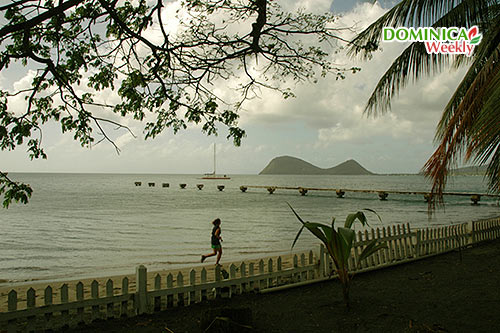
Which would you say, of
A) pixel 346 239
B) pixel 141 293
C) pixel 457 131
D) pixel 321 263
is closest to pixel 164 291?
pixel 141 293

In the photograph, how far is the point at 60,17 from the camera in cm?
438

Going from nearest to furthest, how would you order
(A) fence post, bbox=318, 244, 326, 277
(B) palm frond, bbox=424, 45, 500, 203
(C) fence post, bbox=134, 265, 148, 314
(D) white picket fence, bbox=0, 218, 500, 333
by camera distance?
(B) palm frond, bbox=424, 45, 500, 203 → (D) white picket fence, bbox=0, 218, 500, 333 → (C) fence post, bbox=134, 265, 148, 314 → (A) fence post, bbox=318, 244, 326, 277

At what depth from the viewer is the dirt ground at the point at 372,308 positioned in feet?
14.0

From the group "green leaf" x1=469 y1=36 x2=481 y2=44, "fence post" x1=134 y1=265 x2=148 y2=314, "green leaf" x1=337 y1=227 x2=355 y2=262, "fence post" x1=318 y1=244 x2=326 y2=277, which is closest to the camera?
"green leaf" x1=337 y1=227 x2=355 y2=262

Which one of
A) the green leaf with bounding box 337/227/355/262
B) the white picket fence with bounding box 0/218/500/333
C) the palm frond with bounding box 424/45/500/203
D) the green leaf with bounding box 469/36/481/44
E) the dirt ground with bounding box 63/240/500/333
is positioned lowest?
the dirt ground with bounding box 63/240/500/333

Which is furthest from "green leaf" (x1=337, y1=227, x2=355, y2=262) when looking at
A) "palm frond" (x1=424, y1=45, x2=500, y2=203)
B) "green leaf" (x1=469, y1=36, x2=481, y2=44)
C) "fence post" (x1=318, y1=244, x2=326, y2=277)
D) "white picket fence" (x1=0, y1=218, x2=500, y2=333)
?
"green leaf" (x1=469, y1=36, x2=481, y2=44)

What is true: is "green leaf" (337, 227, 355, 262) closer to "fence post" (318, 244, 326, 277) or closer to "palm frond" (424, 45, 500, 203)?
"palm frond" (424, 45, 500, 203)

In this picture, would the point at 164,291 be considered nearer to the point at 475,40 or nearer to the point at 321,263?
the point at 321,263

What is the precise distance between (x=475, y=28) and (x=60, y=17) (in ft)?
24.9

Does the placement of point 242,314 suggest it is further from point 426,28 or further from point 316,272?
point 426,28

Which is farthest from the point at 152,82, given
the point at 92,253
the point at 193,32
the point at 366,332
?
the point at 92,253

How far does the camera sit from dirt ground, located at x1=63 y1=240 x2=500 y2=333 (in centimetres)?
426

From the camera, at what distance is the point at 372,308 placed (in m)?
4.84

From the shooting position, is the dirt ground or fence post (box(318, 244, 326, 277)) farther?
fence post (box(318, 244, 326, 277))
